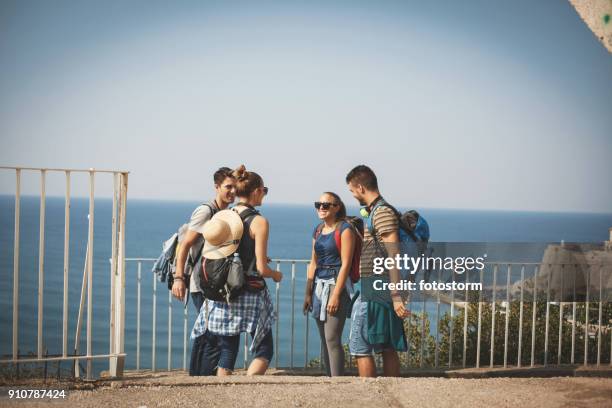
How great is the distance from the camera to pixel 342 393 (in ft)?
13.4

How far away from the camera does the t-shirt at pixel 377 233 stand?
4562 millimetres

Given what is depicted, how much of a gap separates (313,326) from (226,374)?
2353 inches

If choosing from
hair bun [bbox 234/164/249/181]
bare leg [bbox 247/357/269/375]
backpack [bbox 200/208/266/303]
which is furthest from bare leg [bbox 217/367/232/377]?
hair bun [bbox 234/164/249/181]

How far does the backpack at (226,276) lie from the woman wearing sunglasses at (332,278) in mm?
517

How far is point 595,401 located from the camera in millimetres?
3949

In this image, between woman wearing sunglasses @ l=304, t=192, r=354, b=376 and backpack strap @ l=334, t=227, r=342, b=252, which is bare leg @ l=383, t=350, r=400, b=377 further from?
backpack strap @ l=334, t=227, r=342, b=252

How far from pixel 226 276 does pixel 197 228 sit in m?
0.49

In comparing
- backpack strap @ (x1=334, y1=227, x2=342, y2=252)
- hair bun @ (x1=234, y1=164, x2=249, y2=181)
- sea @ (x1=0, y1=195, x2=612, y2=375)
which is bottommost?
sea @ (x1=0, y1=195, x2=612, y2=375)

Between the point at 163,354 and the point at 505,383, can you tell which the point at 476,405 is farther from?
the point at 163,354

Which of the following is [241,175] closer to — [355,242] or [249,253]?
[249,253]

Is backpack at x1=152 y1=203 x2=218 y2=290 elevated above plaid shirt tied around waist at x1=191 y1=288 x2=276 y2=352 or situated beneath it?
elevated above

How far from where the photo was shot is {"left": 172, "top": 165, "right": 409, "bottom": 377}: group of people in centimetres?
457

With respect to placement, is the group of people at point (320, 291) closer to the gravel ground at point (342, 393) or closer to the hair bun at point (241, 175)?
the hair bun at point (241, 175)

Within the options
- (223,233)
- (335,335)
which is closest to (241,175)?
(223,233)
